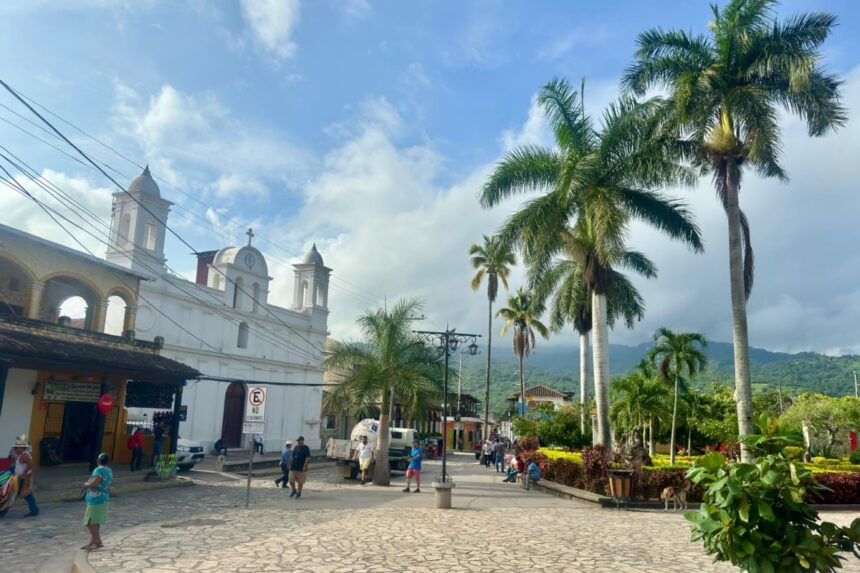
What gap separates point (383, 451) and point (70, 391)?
35.1ft

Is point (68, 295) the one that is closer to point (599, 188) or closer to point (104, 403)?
point (104, 403)

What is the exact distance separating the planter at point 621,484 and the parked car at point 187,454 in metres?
15.1

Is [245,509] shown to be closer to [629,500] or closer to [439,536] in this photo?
[439,536]

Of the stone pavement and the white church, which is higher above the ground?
the white church

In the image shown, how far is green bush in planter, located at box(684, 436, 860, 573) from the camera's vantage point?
4.69 metres

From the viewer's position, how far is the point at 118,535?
34.9 feet

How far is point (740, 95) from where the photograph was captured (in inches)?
734

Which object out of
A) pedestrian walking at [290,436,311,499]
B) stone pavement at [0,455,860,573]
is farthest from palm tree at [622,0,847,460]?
pedestrian walking at [290,436,311,499]

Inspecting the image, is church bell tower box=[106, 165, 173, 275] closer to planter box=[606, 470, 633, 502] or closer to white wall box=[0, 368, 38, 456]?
white wall box=[0, 368, 38, 456]

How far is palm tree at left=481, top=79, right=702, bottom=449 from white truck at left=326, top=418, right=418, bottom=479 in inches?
370

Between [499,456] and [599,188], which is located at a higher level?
[599,188]

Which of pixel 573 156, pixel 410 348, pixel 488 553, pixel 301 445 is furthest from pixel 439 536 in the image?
pixel 573 156

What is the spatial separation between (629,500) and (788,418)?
23.7 metres

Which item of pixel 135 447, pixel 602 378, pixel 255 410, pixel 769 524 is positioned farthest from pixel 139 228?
pixel 769 524
